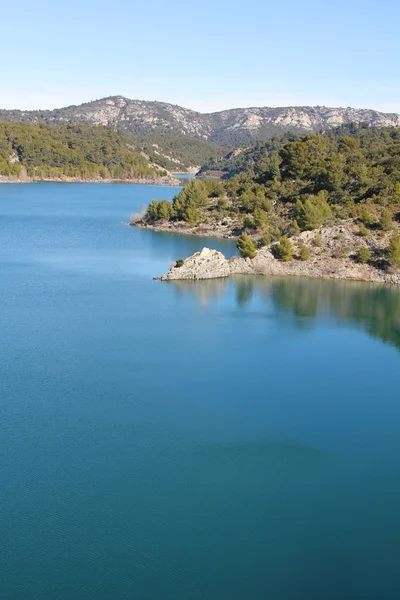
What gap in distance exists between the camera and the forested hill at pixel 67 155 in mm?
142500

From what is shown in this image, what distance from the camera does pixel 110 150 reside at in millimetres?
165375

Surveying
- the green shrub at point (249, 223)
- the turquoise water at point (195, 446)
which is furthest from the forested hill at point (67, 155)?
the turquoise water at point (195, 446)

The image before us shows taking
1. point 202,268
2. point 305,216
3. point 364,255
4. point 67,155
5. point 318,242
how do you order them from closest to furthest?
1. point 202,268
2. point 364,255
3. point 318,242
4. point 305,216
5. point 67,155

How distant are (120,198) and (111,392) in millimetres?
92904

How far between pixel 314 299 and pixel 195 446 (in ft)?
78.8

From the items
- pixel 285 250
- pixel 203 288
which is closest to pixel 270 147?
pixel 285 250

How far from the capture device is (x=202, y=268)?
46.9m

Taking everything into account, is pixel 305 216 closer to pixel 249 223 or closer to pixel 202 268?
pixel 249 223

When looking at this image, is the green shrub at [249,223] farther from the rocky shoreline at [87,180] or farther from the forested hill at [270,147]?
the rocky shoreline at [87,180]

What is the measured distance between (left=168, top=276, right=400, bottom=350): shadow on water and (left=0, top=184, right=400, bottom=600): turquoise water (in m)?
0.25

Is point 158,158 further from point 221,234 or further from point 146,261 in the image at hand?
point 146,261

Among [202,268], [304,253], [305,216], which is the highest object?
[305,216]

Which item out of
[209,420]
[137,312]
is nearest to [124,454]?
[209,420]

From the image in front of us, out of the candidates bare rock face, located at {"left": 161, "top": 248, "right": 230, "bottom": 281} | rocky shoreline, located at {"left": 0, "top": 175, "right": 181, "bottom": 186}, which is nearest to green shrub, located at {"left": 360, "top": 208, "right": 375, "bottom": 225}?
bare rock face, located at {"left": 161, "top": 248, "right": 230, "bottom": 281}
